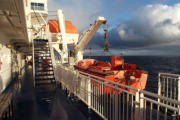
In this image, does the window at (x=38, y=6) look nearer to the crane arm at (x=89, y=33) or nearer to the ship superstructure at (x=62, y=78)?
the ship superstructure at (x=62, y=78)

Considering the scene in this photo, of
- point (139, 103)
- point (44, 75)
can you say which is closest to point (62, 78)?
point (44, 75)

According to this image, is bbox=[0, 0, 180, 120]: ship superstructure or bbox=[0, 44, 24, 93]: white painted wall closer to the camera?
bbox=[0, 0, 180, 120]: ship superstructure

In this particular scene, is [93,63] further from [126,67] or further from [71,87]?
[71,87]

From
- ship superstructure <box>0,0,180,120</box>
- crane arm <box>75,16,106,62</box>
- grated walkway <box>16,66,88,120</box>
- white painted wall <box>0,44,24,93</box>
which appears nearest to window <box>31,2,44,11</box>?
ship superstructure <box>0,0,180,120</box>

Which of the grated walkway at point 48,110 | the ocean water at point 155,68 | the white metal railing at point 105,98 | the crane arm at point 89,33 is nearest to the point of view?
the white metal railing at point 105,98

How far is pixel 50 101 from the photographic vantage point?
560 centimetres

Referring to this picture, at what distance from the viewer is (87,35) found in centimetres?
1495

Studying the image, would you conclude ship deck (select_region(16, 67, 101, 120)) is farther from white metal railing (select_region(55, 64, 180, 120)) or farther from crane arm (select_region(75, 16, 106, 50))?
crane arm (select_region(75, 16, 106, 50))

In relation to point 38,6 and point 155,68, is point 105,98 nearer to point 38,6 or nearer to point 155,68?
point 38,6

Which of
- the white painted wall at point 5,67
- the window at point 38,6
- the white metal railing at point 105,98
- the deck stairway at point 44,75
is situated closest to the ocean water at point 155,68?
the white metal railing at point 105,98

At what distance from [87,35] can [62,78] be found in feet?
27.9

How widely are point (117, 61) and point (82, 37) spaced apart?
283 inches

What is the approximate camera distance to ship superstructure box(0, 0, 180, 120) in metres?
3.14

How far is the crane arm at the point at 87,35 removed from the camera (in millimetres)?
13312
